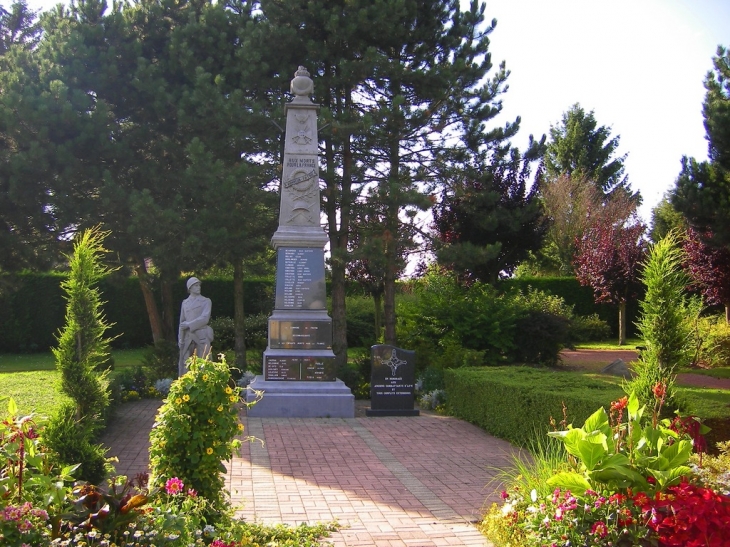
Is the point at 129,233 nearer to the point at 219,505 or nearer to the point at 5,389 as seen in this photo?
the point at 5,389

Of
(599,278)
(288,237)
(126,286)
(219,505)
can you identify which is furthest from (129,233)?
Result: (599,278)

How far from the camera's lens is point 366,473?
7.39 metres

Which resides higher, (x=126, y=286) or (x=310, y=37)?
(x=310, y=37)

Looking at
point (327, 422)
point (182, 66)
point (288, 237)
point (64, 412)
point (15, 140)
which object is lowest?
point (327, 422)

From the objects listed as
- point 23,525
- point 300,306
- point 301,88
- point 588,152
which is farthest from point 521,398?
point 588,152

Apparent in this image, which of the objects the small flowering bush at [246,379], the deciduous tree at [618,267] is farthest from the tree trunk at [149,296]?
the deciduous tree at [618,267]

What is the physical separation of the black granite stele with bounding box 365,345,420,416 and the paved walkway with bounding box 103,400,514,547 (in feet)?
1.07

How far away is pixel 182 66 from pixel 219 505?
13.2 meters

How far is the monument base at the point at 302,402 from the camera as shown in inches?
443

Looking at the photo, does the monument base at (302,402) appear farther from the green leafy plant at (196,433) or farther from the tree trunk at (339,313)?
the green leafy plant at (196,433)

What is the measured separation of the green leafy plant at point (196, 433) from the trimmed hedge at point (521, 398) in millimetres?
4403

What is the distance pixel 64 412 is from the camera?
6.30m

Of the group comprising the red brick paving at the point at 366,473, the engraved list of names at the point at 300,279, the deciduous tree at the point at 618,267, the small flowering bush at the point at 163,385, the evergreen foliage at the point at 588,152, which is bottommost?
the red brick paving at the point at 366,473

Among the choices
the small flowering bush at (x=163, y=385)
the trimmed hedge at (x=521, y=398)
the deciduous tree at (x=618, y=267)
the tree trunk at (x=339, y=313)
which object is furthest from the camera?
the deciduous tree at (x=618, y=267)
